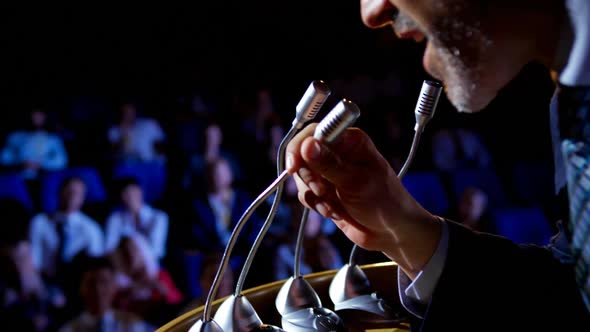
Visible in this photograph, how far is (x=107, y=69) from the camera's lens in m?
3.31

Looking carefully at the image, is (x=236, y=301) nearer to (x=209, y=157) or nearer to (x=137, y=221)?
(x=137, y=221)

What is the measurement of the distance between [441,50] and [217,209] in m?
2.16

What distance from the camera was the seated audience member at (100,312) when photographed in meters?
2.11

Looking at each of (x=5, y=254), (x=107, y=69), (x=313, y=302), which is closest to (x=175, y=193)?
(x=5, y=254)

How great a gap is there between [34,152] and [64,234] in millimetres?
427

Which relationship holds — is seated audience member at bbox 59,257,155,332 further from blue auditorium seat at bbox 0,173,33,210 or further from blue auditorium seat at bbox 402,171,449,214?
blue auditorium seat at bbox 402,171,449,214

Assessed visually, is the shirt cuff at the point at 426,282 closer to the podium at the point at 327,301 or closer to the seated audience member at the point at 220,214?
the podium at the point at 327,301

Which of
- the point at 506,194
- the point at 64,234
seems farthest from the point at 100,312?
the point at 506,194

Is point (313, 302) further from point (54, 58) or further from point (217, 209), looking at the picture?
point (54, 58)

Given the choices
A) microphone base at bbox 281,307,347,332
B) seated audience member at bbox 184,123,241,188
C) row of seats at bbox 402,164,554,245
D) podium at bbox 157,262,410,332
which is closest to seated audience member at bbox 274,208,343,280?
seated audience member at bbox 184,123,241,188

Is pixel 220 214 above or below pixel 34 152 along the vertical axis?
below

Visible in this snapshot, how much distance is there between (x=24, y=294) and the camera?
215 centimetres

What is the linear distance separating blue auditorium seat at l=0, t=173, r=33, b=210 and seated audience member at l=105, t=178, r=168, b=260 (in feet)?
1.05

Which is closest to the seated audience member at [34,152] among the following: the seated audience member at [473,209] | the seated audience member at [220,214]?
the seated audience member at [220,214]
